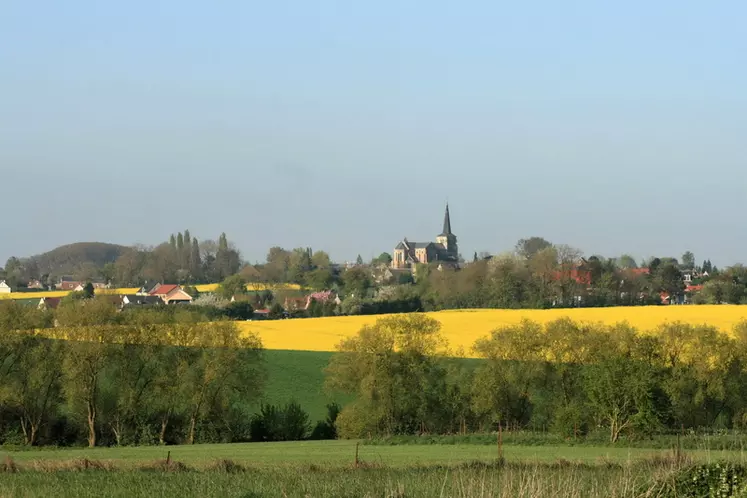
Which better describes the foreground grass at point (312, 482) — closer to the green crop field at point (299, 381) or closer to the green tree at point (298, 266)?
the green crop field at point (299, 381)

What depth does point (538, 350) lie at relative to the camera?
166 feet

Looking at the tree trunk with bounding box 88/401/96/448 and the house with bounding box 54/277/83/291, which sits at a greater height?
the house with bounding box 54/277/83/291

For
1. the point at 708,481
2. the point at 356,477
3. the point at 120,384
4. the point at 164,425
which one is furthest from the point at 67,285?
the point at 708,481

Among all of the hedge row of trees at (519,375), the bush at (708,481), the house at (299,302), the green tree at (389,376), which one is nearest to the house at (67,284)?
the house at (299,302)

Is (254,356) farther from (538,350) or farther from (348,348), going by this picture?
(538,350)

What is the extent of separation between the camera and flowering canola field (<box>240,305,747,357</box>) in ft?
237

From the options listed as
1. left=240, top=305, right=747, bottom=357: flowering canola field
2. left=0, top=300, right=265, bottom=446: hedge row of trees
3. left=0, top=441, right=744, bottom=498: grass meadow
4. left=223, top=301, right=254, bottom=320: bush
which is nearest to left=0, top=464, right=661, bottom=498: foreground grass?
left=0, top=441, right=744, bottom=498: grass meadow

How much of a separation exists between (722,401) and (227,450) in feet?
78.3

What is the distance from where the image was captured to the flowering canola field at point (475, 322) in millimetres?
72250

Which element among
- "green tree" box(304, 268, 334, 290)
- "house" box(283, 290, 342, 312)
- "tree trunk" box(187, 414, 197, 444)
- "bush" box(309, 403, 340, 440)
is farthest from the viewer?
"green tree" box(304, 268, 334, 290)

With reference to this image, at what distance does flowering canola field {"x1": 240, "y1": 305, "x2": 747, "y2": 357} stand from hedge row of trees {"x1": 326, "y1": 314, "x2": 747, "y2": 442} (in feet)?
52.3

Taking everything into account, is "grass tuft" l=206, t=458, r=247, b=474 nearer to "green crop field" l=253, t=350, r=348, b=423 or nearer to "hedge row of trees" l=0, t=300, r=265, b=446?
"hedge row of trees" l=0, t=300, r=265, b=446

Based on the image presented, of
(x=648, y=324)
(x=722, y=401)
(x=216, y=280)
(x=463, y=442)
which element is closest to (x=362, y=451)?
(x=463, y=442)

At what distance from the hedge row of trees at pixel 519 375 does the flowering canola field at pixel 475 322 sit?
52.3 ft
